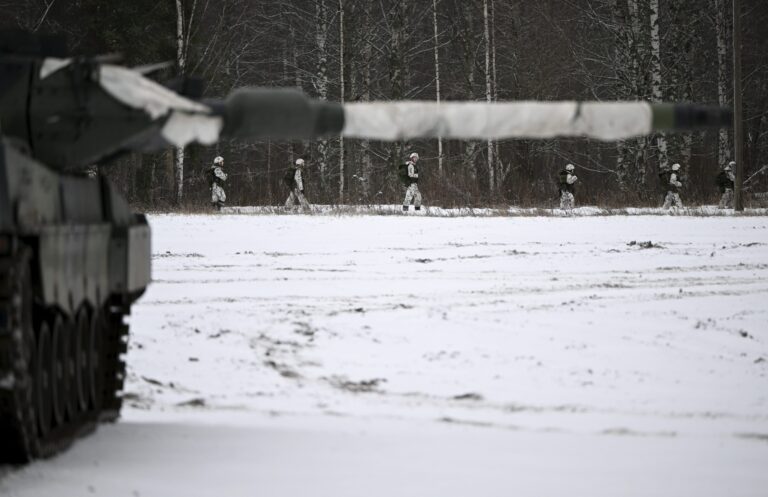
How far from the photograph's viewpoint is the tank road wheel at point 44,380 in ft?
24.0

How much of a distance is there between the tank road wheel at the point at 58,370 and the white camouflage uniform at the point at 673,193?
24146 millimetres

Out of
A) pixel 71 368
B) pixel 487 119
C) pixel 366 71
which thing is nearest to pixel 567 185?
pixel 366 71

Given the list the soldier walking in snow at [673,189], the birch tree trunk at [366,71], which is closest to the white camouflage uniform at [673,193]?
the soldier walking in snow at [673,189]

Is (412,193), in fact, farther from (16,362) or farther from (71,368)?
(16,362)

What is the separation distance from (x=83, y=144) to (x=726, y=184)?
25.5 m

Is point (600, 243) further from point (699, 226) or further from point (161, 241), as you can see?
point (161, 241)

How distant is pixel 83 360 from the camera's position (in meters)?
8.46

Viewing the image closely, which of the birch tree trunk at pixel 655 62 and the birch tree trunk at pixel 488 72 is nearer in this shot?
the birch tree trunk at pixel 655 62

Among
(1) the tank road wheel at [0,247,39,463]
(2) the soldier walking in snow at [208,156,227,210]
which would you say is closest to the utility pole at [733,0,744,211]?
(2) the soldier walking in snow at [208,156,227,210]

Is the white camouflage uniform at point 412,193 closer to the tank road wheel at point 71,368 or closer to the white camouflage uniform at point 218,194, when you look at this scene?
the white camouflage uniform at point 218,194

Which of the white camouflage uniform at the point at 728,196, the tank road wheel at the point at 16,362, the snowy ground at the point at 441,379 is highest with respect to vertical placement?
the white camouflage uniform at the point at 728,196

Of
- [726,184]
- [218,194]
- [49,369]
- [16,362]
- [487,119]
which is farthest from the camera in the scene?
[218,194]

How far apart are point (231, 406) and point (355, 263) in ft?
32.3

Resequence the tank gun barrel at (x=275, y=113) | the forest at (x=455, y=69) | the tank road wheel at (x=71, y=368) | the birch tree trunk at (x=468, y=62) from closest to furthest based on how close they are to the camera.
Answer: the tank gun barrel at (x=275, y=113)
the tank road wheel at (x=71, y=368)
the forest at (x=455, y=69)
the birch tree trunk at (x=468, y=62)
